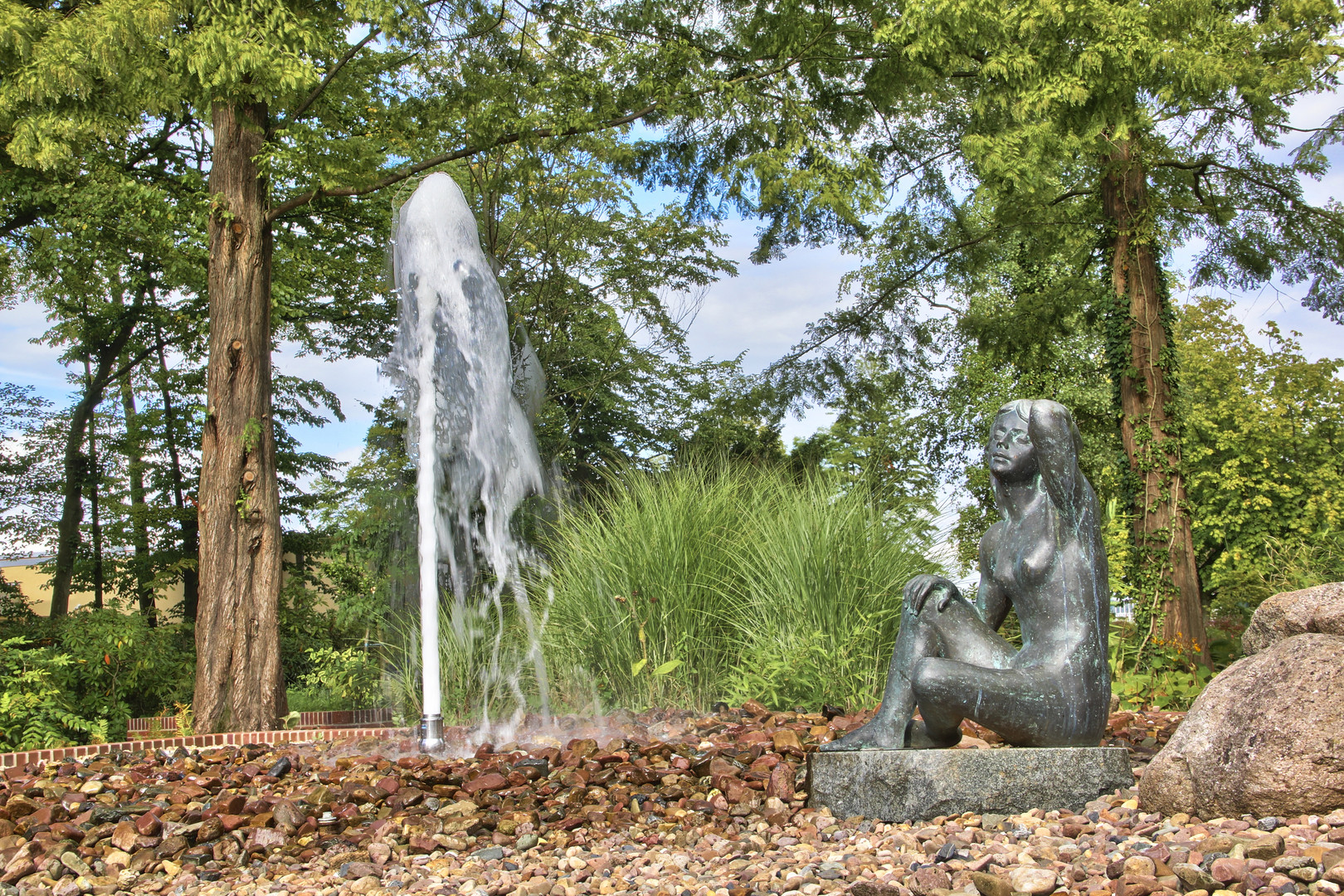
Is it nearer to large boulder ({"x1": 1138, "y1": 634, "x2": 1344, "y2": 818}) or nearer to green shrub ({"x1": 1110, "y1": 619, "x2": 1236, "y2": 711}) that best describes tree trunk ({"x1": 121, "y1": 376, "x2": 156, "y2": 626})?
green shrub ({"x1": 1110, "y1": 619, "x2": 1236, "y2": 711})

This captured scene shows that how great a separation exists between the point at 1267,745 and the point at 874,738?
1.24 meters

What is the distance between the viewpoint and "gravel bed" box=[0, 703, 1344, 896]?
2520 millimetres

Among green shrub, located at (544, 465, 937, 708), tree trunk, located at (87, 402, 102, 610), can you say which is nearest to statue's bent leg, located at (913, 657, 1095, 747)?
green shrub, located at (544, 465, 937, 708)

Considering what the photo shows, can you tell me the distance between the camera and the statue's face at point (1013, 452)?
3.43m

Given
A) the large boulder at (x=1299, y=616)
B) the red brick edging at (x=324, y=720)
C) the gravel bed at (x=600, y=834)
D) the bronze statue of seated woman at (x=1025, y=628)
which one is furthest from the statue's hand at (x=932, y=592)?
the red brick edging at (x=324, y=720)

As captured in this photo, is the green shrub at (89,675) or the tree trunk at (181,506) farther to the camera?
the tree trunk at (181,506)

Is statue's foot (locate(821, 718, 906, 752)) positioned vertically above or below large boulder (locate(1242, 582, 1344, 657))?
below

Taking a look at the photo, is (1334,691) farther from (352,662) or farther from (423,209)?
(352,662)

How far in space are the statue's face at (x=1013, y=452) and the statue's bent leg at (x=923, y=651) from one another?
0.52 metres

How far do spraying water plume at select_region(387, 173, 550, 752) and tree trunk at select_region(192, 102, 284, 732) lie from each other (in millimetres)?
1099

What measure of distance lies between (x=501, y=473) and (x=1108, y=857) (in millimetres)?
6354

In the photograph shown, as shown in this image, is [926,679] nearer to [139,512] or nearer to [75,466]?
[139,512]

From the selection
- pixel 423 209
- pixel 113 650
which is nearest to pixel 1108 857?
pixel 423 209

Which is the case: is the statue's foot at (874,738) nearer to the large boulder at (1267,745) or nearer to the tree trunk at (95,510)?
the large boulder at (1267,745)
